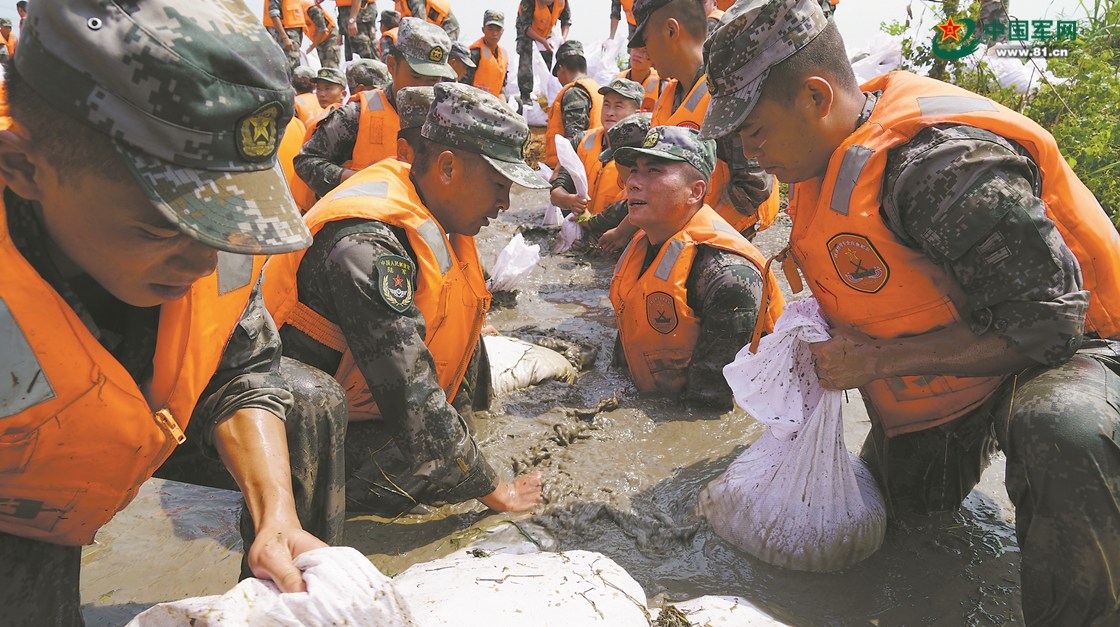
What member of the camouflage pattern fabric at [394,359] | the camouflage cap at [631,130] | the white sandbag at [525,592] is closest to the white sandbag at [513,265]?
the camouflage cap at [631,130]

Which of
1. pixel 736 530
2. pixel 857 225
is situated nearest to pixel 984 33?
pixel 857 225

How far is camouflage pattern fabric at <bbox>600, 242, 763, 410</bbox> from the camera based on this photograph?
3.18 meters

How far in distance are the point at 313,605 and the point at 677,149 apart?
2.74 metres

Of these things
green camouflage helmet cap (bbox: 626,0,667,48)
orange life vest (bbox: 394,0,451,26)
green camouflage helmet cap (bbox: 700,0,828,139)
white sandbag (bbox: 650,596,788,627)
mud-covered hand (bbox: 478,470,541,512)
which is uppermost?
orange life vest (bbox: 394,0,451,26)

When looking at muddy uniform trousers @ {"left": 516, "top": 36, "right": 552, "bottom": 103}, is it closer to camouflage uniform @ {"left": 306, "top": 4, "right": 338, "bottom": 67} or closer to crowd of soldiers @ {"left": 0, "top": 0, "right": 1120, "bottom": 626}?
camouflage uniform @ {"left": 306, "top": 4, "right": 338, "bottom": 67}

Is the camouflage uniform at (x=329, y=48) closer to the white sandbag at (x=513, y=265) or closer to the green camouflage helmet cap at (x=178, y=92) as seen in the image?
the white sandbag at (x=513, y=265)

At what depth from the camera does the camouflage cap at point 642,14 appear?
3.88m

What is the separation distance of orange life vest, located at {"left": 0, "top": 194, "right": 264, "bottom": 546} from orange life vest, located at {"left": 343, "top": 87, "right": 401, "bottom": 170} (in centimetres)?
286

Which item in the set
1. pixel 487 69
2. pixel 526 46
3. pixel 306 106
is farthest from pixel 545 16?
pixel 306 106

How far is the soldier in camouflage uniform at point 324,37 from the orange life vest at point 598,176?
7353mm

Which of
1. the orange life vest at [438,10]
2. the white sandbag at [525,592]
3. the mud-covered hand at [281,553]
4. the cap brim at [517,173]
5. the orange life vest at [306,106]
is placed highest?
the orange life vest at [438,10]

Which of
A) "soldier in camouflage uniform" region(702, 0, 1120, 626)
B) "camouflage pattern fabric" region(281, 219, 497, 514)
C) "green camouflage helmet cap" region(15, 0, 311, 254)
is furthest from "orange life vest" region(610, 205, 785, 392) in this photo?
"green camouflage helmet cap" region(15, 0, 311, 254)

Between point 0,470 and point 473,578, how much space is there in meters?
0.98

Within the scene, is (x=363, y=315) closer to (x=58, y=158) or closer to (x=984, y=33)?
(x=58, y=158)
